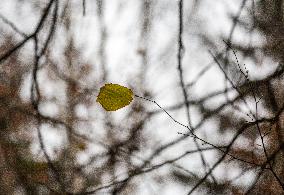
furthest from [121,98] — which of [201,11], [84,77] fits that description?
[201,11]

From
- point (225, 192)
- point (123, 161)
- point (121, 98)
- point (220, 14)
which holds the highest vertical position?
point (220, 14)

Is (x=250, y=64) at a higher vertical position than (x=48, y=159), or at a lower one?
higher

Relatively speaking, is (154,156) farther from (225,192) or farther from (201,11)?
(201,11)
